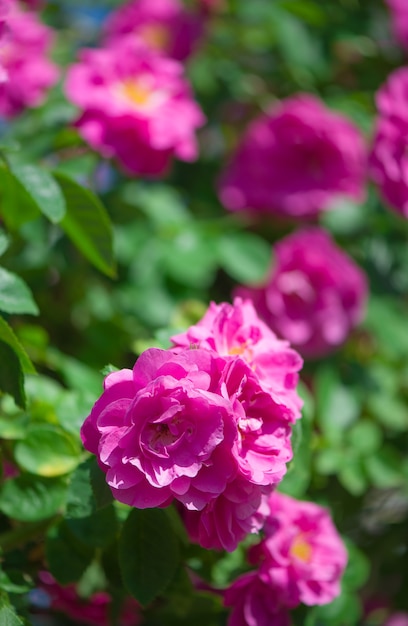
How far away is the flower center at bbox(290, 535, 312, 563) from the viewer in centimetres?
86

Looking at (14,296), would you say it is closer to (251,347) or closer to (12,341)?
(12,341)

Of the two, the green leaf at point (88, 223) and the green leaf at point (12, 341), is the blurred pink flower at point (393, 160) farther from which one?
the green leaf at point (12, 341)

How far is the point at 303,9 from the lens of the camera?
1609 mm

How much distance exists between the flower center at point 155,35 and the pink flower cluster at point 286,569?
1.08 m

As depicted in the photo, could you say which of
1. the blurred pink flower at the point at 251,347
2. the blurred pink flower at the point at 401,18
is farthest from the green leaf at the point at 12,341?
the blurred pink flower at the point at 401,18

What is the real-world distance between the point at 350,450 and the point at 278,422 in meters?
0.51

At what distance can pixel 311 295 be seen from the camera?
4.75 feet

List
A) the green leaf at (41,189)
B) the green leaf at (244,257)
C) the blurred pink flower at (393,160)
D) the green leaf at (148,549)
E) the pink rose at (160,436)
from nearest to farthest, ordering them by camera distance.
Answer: the pink rose at (160,436) < the green leaf at (148,549) < the green leaf at (41,189) < the blurred pink flower at (393,160) < the green leaf at (244,257)

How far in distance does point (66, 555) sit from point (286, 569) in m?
0.20

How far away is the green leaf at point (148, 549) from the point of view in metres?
0.76

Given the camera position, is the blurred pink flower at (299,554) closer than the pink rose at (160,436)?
No

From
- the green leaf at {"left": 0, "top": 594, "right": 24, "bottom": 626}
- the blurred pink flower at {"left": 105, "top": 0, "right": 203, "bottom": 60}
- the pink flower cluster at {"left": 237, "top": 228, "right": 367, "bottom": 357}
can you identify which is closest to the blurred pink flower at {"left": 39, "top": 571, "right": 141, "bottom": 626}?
the green leaf at {"left": 0, "top": 594, "right": 24, "bottom": 626}

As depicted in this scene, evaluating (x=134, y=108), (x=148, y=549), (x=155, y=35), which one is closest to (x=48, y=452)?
(x=148, y=549)

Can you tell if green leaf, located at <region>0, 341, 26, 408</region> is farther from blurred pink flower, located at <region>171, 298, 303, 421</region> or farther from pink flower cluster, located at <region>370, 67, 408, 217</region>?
pink flower cluster, located at <region>370, 67, 408, 217</region>
